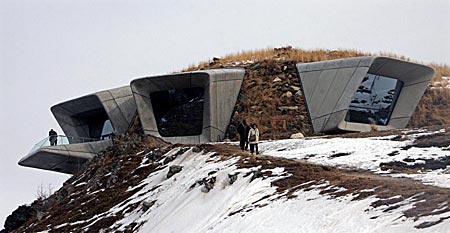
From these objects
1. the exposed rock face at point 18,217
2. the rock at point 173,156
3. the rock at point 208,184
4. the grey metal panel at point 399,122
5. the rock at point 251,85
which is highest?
the rock at point 251,85

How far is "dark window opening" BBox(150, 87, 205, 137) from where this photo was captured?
109 ft

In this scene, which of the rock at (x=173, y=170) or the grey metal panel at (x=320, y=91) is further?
the grey metal panel at (x=320, y=91)

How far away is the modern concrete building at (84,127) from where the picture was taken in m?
32.3

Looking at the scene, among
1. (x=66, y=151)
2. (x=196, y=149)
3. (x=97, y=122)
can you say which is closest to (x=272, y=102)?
(x=66, y=151)

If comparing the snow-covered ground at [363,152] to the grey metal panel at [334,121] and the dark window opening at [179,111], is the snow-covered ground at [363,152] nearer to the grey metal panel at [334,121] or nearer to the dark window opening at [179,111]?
the grey metal panel at [334,121]

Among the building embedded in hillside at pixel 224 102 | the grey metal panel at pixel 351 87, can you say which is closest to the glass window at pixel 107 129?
the building embedded in hillside at pixel 224 102

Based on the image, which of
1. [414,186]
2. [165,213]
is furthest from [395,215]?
[165,213]

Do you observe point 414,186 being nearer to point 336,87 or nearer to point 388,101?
point 336,87

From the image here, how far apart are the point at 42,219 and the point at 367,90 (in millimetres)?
18290

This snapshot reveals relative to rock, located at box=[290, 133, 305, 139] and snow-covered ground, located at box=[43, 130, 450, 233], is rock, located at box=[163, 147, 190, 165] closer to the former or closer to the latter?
snow-covered ground, located at box=[43, 130, 450, 233]

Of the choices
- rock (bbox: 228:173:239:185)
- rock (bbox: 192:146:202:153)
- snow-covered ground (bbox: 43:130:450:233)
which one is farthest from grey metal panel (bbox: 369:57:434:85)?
rock (bbox: 228:173:239:185)

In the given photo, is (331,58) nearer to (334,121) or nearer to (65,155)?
(334,121)

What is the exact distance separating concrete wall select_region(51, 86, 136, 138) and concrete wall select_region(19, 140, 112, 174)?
5.50ft

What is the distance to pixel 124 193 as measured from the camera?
19984mm
